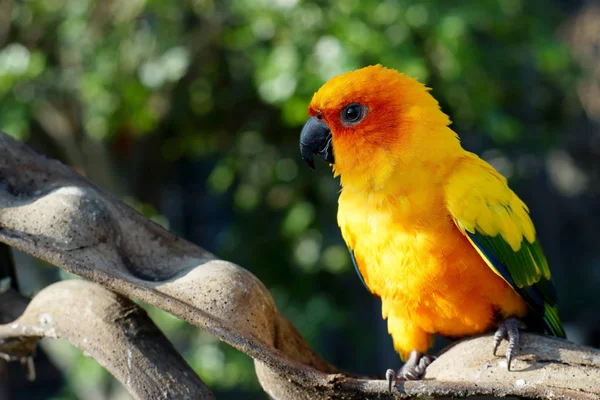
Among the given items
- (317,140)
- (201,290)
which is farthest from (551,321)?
(201,290)

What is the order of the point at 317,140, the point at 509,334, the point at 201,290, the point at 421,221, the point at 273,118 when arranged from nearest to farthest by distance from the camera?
the point at 201,290 → the point at 509,334 → the point at 421,221 → the point at 317,140 → the point at 273,118

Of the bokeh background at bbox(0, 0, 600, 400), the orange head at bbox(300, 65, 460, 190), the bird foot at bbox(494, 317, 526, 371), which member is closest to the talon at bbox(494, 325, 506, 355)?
the bird foot at bbox(494, 317, 526, 371)

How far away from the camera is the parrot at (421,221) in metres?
1.70

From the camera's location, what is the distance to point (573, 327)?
5.20 meters

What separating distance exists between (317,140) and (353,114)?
0.14m

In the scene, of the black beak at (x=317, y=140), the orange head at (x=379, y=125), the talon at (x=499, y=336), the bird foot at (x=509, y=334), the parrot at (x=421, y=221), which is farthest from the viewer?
the black beak at (x=317, y=140)

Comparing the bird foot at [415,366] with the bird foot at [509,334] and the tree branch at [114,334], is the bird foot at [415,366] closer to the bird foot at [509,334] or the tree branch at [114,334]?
the bird foot at [509,334]

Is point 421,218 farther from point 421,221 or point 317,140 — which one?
point 317,140

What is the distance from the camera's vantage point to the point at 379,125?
6.10 ft

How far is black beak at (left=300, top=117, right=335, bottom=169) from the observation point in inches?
77.4

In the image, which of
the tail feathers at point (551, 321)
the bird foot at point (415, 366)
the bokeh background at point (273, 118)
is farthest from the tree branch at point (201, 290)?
the bokeh background at point (273, 118)

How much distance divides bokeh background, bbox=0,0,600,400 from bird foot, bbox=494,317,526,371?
136 cm

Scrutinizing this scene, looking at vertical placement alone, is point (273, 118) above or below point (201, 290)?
below

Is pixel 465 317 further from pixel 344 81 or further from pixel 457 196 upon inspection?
pixel 344 81
